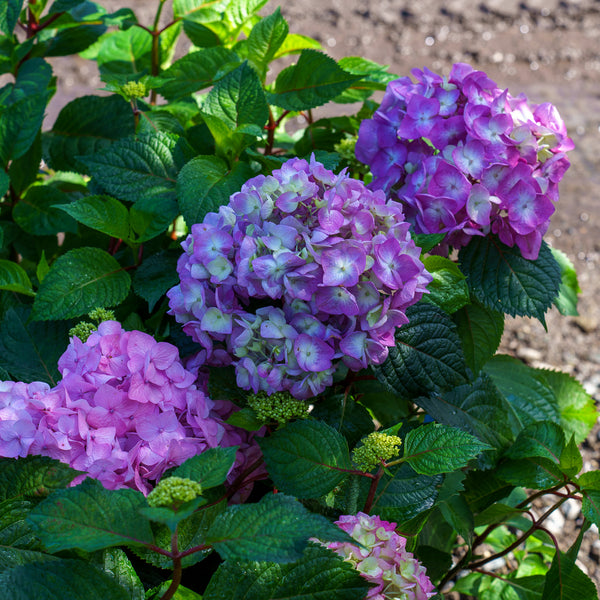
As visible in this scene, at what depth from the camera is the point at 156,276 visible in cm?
130

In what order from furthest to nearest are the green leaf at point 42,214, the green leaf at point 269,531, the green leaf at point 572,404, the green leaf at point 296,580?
the green leaf at point 572,404 < the green leaf at point 42,214 < the green leaf at point 296,580 < the green leaf at point 269,531

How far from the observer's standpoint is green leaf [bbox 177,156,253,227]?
123cm

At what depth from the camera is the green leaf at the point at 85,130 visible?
64.1 inches

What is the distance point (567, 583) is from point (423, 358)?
0.46 metres

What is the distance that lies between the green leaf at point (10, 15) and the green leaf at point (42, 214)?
341 millimetres

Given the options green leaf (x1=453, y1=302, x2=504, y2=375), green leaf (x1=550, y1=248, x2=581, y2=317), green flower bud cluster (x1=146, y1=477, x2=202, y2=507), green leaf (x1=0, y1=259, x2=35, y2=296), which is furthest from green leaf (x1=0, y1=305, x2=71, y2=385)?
green leaf (x1=550, y1=248, x2=581, y2=317)

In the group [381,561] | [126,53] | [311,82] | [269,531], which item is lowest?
[381,561]

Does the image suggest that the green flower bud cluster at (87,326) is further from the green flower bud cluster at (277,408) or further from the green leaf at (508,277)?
the green leaf at (508,277)

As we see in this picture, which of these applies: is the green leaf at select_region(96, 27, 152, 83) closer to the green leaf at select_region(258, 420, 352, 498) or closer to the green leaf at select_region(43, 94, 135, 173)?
the green leaf at select_region(43, 94, 135, 173)

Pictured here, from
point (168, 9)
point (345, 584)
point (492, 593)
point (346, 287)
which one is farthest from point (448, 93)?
point (168, 9)

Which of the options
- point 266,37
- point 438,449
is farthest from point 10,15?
point 438,449

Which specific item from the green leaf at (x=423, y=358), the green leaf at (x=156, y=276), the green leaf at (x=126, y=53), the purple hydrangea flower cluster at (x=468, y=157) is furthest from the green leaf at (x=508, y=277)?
the green leaf at (x=126, y=53)

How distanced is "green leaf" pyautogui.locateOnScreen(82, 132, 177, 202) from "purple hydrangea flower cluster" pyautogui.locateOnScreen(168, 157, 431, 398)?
14.3 inches

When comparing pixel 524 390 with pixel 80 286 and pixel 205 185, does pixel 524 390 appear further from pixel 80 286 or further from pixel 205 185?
pixel 80 286
